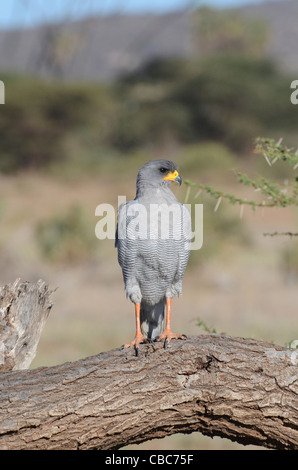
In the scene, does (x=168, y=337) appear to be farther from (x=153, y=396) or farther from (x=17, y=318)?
(x=17, y=318)

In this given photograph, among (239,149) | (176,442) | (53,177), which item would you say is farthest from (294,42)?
(176,442)

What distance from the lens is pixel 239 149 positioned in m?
30.3

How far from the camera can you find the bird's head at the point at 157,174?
3.99 m

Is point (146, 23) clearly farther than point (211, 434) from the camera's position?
Yes

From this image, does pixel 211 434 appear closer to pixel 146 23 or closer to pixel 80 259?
pixel 80 259

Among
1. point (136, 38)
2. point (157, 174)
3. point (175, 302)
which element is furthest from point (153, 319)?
point (136, 38)

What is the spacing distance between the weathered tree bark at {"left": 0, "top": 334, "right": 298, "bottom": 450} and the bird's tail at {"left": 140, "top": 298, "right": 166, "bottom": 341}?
0.82 metres

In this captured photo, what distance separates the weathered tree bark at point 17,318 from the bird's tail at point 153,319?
74 cm

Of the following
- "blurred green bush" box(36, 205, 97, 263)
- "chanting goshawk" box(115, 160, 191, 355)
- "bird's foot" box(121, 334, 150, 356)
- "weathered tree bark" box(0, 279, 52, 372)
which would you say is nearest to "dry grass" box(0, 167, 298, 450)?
"blurred green bush" box(36, 205, 97, 263)

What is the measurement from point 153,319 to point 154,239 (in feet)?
2.32

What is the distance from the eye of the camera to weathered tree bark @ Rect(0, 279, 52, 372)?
12.2 feet

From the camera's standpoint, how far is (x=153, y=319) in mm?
4367

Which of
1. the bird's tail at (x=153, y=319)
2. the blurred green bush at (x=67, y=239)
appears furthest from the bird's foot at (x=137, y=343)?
the blurred green bush at (x=67, y=239)

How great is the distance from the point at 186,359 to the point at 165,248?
686 millimetres
